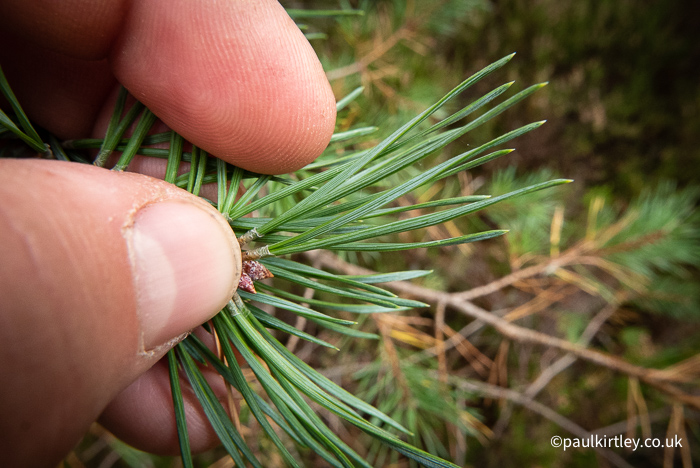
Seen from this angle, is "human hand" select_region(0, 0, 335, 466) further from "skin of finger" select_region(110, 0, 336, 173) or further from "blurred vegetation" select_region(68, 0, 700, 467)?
"blurred vegetation" select_region(68, 0, 700, 467)

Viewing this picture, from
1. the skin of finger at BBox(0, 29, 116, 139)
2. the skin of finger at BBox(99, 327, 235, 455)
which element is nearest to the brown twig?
the skin of finger at BBox(99, 327, 235, 455)

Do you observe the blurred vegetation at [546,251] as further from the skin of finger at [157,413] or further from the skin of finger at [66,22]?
the skin of finger at [66,22]

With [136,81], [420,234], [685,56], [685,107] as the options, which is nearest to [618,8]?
[685,56]

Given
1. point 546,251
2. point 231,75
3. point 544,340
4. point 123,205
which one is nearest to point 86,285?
point 123,205

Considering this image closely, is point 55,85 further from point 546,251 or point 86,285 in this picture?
point 546,251

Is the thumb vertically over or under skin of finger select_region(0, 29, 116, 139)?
under

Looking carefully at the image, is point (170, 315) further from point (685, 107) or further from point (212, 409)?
point (685, 107)

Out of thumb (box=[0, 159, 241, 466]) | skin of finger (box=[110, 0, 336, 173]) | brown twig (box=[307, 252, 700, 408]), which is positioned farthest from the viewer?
brown twig (box=[307, 252, 700, 408])

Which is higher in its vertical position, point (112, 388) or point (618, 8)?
point (618, 8)
